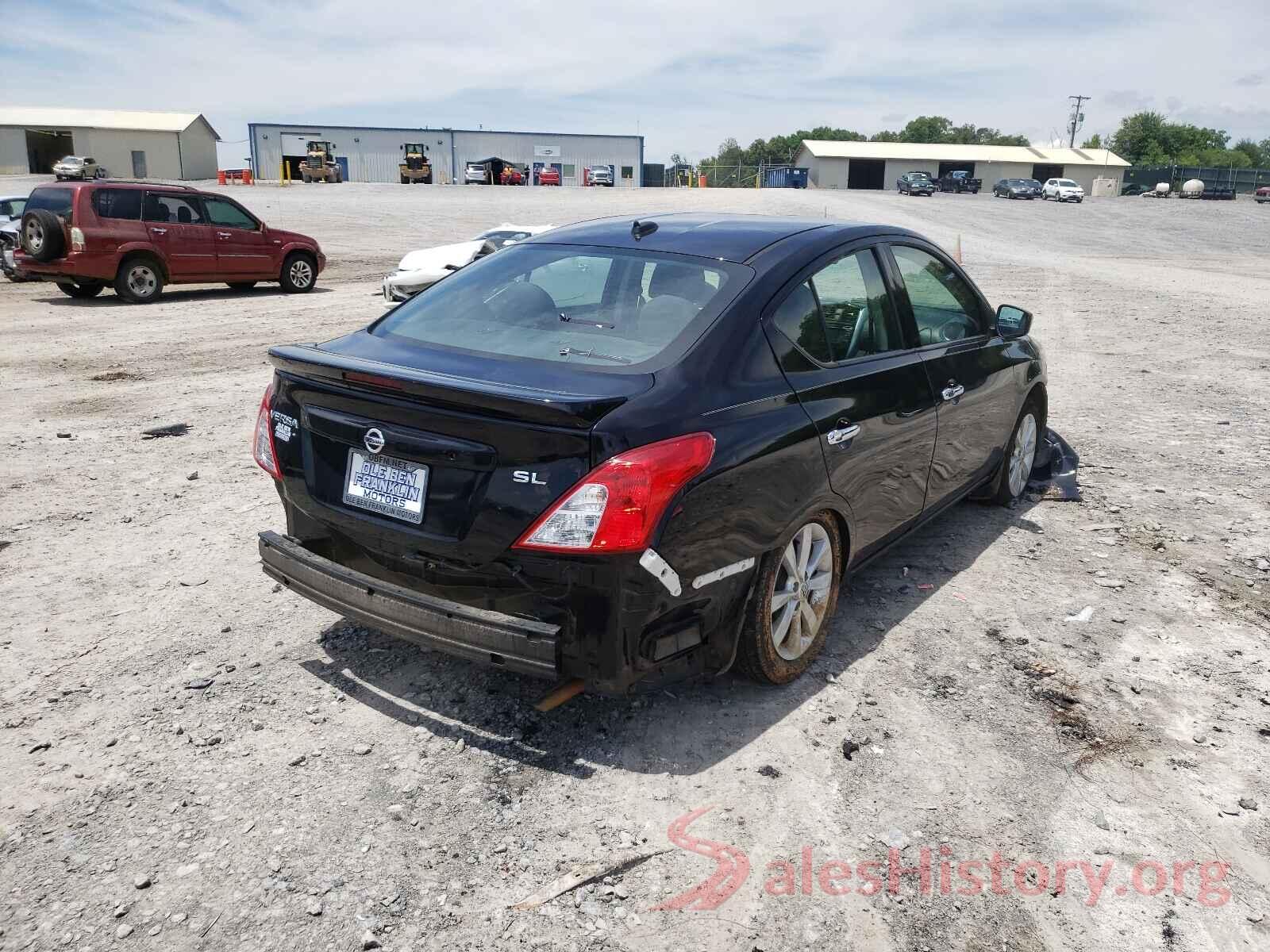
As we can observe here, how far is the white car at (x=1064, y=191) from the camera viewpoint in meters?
59.4

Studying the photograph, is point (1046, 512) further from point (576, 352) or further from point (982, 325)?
point (576, 352)

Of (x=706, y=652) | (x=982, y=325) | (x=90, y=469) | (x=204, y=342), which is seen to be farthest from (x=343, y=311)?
(x=706, y=652)

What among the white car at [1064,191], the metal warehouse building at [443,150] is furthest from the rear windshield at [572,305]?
the metal warehouse building at [443,150]

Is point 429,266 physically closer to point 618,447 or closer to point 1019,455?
point 1019,455

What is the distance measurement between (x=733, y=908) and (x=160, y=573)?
3.42 m

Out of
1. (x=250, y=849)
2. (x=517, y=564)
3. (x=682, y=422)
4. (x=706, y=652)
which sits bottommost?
(x=250, y=849)

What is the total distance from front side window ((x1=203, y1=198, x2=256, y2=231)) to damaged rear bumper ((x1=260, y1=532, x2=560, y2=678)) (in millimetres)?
14099

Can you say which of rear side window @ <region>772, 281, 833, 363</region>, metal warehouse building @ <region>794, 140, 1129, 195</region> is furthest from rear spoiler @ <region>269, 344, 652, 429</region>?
metal warehouse building @ <region>794, 140, 1129, 195</region>

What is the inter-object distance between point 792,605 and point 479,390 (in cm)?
147

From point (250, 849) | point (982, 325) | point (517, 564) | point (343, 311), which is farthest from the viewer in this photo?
point (343, 311)

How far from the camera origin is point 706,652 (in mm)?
3367

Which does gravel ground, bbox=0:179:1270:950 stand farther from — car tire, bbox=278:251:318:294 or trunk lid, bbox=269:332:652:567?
car tire, bbox=278:251:318:294

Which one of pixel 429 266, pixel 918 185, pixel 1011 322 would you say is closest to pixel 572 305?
pixel 1011 322

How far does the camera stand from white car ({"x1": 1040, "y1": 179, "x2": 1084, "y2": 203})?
59.4 meters
